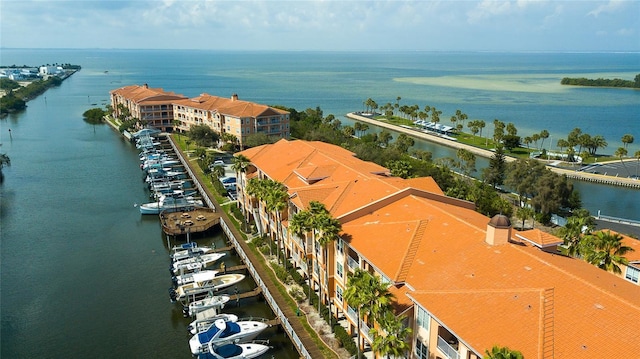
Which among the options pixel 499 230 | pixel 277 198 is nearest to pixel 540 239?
pixel 499 230

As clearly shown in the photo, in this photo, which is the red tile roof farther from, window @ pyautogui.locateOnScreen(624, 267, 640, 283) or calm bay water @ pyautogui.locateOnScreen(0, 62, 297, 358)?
window @ pyautogui.locateOnScreen(624, 267, 640, 283)

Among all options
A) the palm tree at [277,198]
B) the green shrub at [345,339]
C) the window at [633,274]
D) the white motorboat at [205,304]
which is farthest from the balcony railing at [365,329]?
the window at [633,274]

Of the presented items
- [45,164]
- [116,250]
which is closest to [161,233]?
[116,250]

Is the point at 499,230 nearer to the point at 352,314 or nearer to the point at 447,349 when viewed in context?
the point at 447,349

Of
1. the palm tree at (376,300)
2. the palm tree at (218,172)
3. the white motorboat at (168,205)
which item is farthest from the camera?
the palm tree at (218,172)

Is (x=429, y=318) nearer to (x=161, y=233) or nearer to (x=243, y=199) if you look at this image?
(x=243, y=199)

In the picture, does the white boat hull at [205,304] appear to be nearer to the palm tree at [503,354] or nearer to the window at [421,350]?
the window at [421,350]
